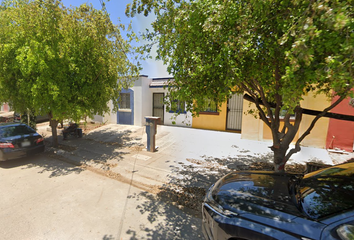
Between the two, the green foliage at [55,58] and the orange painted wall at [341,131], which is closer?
the green foliage at [55,58]

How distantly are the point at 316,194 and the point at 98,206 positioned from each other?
3.90 metres

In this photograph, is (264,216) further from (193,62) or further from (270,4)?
(270,4)

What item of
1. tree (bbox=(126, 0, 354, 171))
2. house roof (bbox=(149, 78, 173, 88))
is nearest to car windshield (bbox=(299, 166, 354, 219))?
tree (bbox=(126, 0, 354, 171))

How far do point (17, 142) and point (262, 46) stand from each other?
783 cm

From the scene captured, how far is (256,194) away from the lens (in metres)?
2.48

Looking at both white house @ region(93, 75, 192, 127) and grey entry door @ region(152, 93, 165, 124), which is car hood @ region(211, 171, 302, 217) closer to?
white house @ region(93, 75, 192, 127)

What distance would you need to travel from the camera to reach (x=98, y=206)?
3936mm

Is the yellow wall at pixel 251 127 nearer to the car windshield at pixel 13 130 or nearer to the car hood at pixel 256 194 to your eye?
the car hood at pixel 256 194

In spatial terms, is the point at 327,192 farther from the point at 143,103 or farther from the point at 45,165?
the point at 143,103

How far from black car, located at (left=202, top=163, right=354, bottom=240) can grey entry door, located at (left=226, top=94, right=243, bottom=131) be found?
25.1 feet

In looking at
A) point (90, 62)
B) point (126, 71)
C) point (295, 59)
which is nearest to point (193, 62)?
point (295, 59)

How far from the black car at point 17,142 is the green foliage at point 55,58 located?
0.95 metres

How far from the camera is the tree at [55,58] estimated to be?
232 inches

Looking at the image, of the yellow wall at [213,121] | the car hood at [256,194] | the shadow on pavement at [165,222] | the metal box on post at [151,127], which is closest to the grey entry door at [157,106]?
the yellow wall at [213,121]
